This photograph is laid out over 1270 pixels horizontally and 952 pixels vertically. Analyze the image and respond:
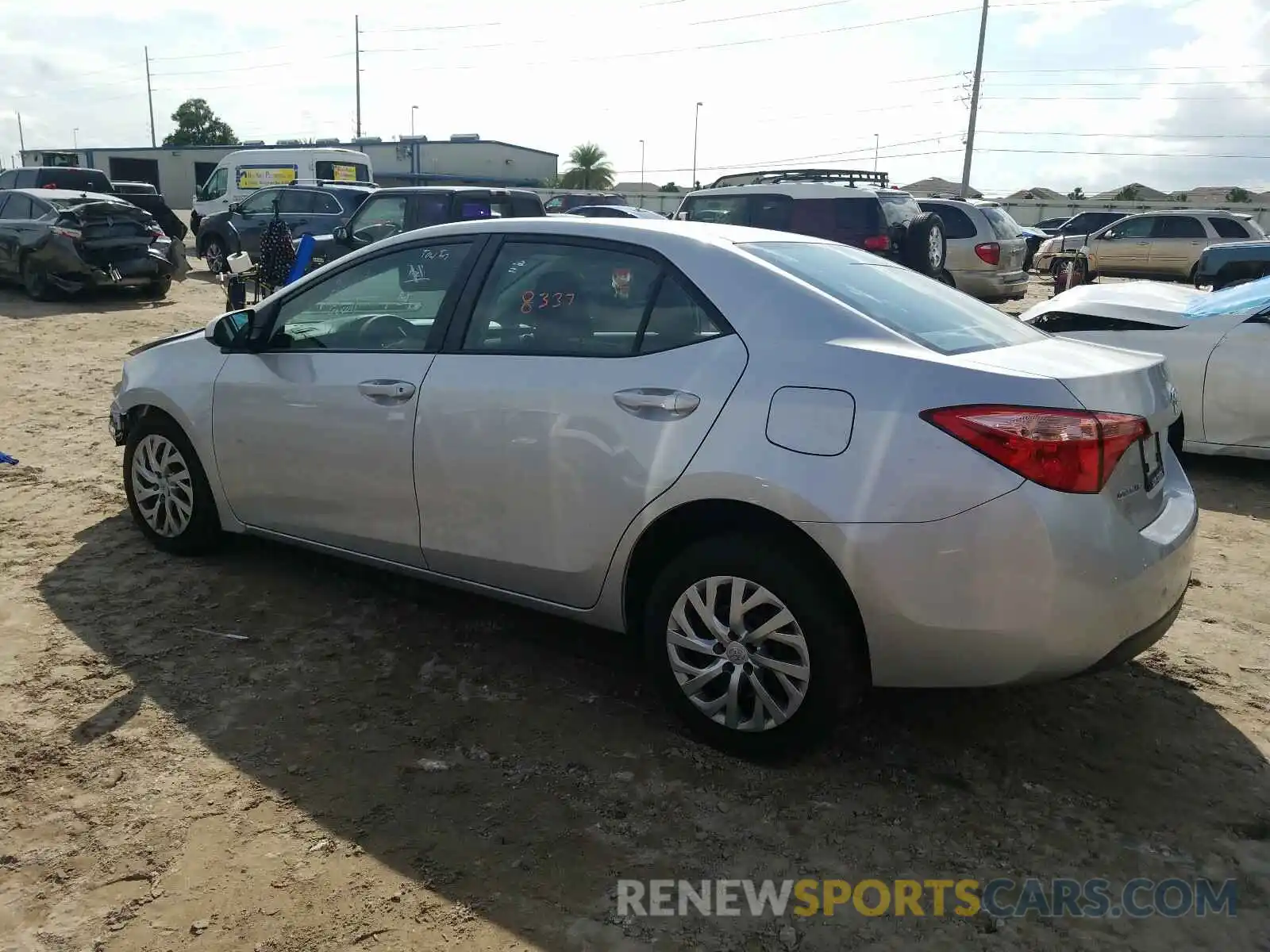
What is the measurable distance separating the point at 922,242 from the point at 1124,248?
41.0 feet

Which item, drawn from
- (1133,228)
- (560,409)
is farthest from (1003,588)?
(1133,228)

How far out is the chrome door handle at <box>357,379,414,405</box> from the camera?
366 cm

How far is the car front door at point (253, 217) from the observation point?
1766 centimetres

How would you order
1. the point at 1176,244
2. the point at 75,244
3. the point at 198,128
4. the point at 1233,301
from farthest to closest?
1. the point at 198,128
2. the point at 1176,244
3. the point at 75,244
4. the point at 1233,301

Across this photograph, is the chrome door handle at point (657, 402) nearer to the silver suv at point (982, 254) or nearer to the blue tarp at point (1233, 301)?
the blue tarp at point (1233, 301)

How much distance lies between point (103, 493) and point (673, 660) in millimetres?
4134

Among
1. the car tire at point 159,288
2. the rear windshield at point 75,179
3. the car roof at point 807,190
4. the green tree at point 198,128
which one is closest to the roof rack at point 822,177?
the car roof at point 807,190

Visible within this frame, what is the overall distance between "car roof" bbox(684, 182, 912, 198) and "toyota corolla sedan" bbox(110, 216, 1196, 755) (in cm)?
839

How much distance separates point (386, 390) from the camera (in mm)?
3705

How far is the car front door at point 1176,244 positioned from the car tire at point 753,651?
21.4m

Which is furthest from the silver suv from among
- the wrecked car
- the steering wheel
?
the steering wheel

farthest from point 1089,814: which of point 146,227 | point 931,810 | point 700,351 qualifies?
point 146,227

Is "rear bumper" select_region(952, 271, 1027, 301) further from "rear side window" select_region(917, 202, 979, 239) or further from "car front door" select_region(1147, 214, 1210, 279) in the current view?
"car front door" select_region(1147, 214, 1210, 279)

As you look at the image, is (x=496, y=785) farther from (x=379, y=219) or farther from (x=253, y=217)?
(x=253, y=217)
